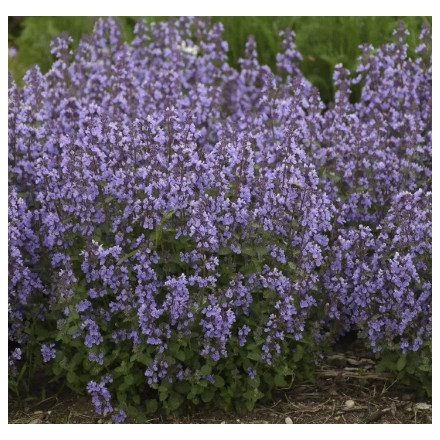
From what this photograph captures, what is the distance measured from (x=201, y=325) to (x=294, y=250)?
1.85 feet

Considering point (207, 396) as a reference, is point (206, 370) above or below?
above

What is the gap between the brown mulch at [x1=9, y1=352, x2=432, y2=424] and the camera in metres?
3.98

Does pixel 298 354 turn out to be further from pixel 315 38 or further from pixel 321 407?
pixel 315 38

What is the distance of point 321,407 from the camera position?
161 inches

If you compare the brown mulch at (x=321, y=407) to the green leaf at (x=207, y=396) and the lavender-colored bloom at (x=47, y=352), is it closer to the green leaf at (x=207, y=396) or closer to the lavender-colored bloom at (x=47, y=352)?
the green leaf at (x=207, y=396)

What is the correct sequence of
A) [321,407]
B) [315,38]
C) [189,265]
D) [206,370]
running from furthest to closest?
[315,38] < [321,407] < [189,265] < [206,370]

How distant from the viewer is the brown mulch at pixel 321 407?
3.98 meters

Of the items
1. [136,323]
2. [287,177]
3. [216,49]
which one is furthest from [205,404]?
[216,49]

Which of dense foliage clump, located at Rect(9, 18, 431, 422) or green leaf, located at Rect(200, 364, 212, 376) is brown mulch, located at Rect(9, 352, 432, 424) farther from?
green leaf, located at Rect(200, 364, 212, 376)

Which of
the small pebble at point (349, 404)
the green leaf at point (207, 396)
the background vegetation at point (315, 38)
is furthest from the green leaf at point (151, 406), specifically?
the background vegetation at point (315, 38)

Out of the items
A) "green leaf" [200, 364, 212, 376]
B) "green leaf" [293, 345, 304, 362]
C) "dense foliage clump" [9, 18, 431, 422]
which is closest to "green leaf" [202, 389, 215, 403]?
"dense foliage clump" [9, 18, 431, 422]

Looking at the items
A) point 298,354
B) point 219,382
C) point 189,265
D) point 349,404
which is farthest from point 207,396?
point 349,404
